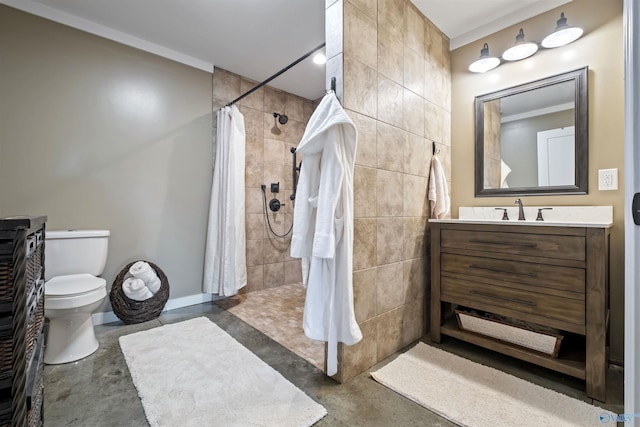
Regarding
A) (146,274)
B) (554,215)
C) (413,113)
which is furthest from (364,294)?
(146,274)

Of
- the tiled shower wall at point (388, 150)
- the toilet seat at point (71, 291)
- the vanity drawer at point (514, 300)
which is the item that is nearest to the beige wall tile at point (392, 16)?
the tiled shower wall at point (388, 150)

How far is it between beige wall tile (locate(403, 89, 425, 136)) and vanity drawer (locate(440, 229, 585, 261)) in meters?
0.77

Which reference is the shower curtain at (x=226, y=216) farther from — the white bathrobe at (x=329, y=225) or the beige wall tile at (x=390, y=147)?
the beige wall tile at (x=390, y=147)

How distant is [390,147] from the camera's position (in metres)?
1.78

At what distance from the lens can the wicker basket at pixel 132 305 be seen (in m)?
2.20

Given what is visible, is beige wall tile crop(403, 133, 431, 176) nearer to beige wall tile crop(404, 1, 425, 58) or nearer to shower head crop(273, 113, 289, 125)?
beige wall tile crop(404, 1, 425, 58)

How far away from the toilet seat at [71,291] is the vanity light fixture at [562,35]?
3.40 metres

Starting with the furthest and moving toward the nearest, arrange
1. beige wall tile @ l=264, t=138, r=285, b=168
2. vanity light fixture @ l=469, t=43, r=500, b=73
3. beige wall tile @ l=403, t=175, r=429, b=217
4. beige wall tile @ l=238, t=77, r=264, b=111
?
1. beige wall tile @ l=264, t=138, r=285, b=168
2. beige wall tile @ l=238, t=77, r=264, b=111
3. vanity light fixture @ l=469, t=43, r=500, b=73
4. beige wall tile @ l=403, t=175, r=429, b=217

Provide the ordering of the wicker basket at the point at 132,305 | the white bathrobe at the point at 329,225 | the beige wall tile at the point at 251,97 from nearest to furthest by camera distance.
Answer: the white bathrobe at the point at 329,225 → the wicker basket at the point at 132,305 → the beige wall tile at the point at 251,97

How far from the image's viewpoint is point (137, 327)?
218cm

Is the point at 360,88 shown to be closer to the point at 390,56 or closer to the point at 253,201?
the point at 390,56

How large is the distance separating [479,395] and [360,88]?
176 centimetres

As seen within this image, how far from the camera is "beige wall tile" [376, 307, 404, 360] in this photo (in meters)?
1.71

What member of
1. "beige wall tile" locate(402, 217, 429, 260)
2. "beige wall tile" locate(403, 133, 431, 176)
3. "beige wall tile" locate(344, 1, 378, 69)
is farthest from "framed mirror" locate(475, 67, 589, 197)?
"beige wall tile" locate(344, 1, 378, 69)
